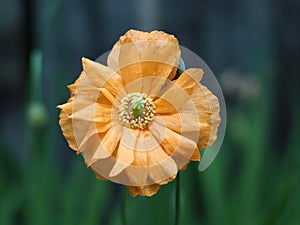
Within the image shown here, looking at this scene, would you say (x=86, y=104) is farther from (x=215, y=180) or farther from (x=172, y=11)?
(x=172, y=11)

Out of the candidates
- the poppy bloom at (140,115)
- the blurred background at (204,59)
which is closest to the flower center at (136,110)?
the poppy bloom at (140,115)

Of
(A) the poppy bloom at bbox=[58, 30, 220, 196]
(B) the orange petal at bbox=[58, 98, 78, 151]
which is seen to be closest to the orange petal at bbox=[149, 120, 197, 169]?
(A) the poppy bloom at bbox=[58, 30, 220, 196]

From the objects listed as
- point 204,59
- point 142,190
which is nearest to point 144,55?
point 142,190

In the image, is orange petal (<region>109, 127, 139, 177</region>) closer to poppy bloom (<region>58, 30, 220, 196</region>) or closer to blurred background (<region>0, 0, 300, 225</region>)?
poppy bloom (<region>58, 30, 220, 196</region>)

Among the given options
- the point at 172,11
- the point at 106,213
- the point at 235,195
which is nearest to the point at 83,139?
the point at 235,195

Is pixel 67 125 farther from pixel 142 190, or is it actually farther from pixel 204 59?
pixel 204 59

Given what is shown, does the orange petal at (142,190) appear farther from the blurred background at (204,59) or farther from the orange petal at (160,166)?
the blurred background at (204,59)

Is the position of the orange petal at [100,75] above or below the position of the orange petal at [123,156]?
above
